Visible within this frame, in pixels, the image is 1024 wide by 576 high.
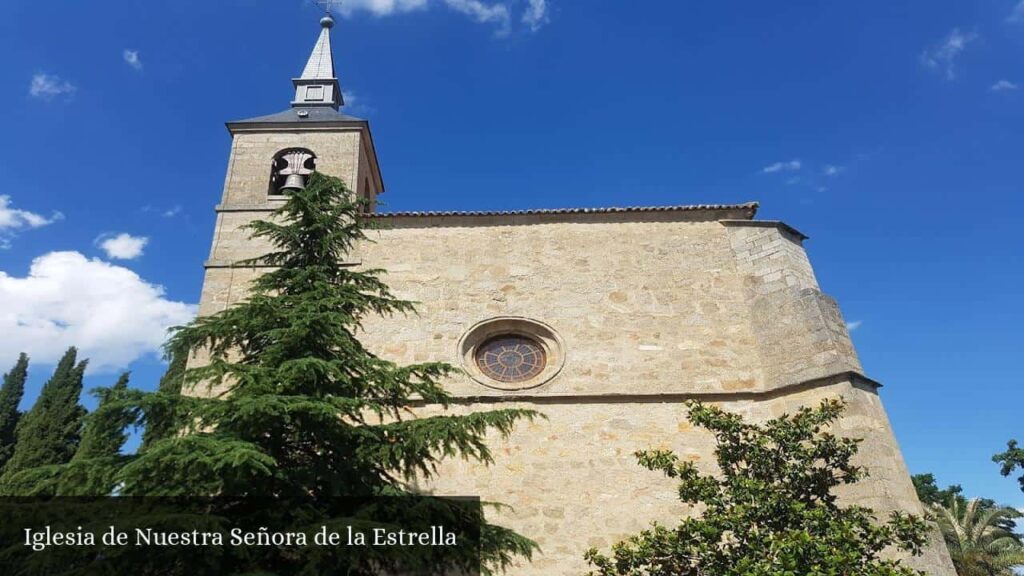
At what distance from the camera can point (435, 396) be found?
6105 millimetres

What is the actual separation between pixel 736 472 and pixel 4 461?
1921 centimetres

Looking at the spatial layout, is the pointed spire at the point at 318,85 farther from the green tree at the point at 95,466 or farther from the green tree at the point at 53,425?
the green tree at the point at 95,466

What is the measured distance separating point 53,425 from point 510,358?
13.2 meters

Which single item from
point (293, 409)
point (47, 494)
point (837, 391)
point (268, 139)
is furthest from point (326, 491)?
point (268, 139)

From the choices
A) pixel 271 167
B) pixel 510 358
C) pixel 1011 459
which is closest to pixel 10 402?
pixel 271 167

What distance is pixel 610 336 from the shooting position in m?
10.1

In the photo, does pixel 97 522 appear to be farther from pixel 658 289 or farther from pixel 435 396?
pixel 658 289

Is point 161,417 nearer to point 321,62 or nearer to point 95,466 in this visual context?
point 95,466

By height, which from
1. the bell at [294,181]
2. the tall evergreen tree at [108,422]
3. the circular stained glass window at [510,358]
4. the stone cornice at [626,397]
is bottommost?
the tall evergreen tree at [108,422]

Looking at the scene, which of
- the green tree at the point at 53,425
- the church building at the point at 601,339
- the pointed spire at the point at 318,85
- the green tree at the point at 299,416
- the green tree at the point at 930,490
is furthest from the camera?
the green tree at the point at 930,490

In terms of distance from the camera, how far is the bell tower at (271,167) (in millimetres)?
11273

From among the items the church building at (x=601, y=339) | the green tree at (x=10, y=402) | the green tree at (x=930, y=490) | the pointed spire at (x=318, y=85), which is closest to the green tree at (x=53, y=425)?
the green tree at (x=10, y=402)

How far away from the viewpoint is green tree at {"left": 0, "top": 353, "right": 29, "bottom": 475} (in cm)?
1809

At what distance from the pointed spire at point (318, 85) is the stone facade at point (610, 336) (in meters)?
5.50
